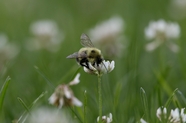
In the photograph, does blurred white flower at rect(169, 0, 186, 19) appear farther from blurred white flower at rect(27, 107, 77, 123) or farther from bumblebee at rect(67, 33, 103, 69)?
blurred white flower at rect(27, 107, 77, 123)

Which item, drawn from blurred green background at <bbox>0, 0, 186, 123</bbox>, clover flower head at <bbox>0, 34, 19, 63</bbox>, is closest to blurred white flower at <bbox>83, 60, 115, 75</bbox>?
blurred green background at <bbox>0, 0, 186, 123</bbox>

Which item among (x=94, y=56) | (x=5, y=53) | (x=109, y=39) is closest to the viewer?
(x=94, y=56)

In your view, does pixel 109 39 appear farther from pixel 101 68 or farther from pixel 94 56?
pixel 101 68

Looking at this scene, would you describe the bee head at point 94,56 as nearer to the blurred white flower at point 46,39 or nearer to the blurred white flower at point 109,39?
the blurred white flower at point 109,39

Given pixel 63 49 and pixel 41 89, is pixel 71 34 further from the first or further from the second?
pixel 41 89

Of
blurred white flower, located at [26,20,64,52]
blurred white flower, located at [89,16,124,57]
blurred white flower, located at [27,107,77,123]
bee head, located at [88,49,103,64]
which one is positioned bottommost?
blurred white flower, located at [27,107,77,123]

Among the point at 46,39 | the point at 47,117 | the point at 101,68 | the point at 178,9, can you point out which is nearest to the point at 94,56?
the point at 101,68
